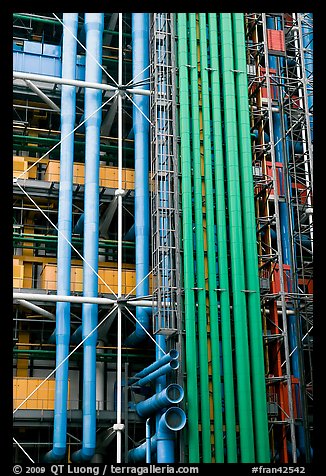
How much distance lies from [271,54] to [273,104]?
9.58 ft

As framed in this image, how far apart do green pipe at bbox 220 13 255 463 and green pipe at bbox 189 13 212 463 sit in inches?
47.6

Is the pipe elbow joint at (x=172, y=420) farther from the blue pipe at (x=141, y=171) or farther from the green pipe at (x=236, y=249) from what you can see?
the blue pipe at (x=141, y=171)

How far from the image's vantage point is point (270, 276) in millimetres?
32281

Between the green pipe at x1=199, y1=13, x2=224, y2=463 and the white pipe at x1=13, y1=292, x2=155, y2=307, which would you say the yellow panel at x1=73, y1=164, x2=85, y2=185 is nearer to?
the white pipe at x1=13, y1=292, x2=155, y2=307

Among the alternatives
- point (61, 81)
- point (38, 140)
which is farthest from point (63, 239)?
point (61, 81)

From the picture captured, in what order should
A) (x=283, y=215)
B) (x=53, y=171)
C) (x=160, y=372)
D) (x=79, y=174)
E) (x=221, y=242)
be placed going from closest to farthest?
(x=160, y=372) < (x=221, y=242) < (x=53, y=171) < (x=79, y=174) < (x=283, y=215)

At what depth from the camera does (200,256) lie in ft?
97.5

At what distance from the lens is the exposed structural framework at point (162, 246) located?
2864cm

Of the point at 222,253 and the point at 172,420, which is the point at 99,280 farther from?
the point at 172,420

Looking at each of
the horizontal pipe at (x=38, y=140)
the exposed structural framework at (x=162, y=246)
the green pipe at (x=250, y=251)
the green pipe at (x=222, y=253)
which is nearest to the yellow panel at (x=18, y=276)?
the exposed structural framework at (x=162, y=246)

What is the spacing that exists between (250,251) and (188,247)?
2538 millimetres

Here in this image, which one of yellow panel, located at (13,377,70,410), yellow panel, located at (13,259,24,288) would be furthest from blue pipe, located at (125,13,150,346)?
yellow panel, located at (13,259,24,288)

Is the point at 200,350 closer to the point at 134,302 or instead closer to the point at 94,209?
the point at 134,302
